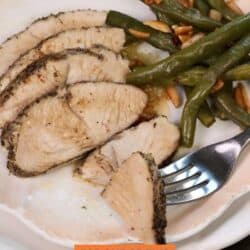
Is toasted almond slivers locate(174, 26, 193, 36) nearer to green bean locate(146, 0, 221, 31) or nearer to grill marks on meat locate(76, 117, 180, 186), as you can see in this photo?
green bean locate(146, 0, 221, 31)

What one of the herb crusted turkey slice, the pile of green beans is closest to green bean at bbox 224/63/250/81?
the pile of green beans

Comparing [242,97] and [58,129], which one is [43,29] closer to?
[58,129]

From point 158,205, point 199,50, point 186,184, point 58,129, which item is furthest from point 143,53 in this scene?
point 158,205

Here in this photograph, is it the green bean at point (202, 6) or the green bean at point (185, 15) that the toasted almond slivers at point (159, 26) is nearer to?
the green bean at point (185, 15)

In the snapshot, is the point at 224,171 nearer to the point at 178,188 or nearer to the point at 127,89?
the point at 178,188

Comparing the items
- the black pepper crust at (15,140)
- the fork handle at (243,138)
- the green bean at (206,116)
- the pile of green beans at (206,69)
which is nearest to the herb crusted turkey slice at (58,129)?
the black pepper crust at (15,140)
